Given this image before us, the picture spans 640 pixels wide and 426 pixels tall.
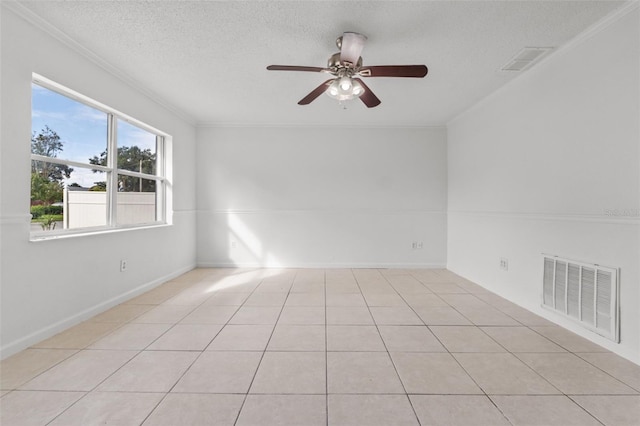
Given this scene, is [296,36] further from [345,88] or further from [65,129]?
[65,129]

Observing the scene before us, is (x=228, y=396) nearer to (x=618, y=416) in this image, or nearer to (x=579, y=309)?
(x=618, y=416)

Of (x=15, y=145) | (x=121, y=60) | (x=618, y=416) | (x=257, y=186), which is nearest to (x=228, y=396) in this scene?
(x=618, y=416)

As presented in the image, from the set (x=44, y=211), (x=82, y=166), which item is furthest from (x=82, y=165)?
(x=44, y=211)

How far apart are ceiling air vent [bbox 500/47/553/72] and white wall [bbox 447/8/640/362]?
132 mm

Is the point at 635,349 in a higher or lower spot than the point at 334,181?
lower

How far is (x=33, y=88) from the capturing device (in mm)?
2191

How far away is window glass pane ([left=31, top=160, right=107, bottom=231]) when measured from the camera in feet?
7.20

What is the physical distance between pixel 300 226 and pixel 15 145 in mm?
3396

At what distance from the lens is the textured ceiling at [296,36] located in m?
1.92

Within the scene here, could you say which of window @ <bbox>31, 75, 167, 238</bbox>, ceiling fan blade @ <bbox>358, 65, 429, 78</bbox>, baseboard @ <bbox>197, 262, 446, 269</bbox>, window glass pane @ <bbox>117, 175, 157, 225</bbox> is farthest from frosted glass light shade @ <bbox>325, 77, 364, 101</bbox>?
Answer: baseboard @ <bbox>197, 262, 446, 269</bbox>

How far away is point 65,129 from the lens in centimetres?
244

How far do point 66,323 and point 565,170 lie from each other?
14.9ft

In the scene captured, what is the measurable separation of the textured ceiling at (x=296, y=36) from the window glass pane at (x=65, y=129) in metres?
0.53

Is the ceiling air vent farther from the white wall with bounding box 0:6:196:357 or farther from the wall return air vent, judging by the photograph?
the white wall with bounding box 0:6:196:357
